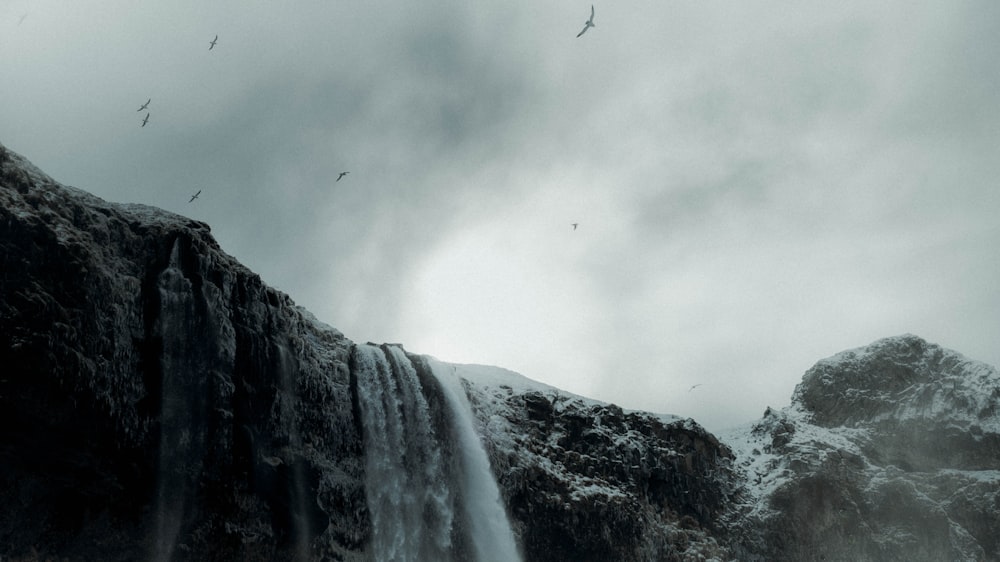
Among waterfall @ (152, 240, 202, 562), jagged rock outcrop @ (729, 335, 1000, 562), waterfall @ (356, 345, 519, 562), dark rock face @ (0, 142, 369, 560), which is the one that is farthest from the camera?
jagged rock outcrop @ (729, 335, 1000, 562)

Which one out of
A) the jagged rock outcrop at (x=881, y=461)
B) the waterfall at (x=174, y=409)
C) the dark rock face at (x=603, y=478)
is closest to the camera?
the waterfall at (x=174, y=409)

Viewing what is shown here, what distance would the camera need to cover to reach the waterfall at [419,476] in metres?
40.1

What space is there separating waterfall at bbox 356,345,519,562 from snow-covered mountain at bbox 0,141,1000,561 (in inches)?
4.6

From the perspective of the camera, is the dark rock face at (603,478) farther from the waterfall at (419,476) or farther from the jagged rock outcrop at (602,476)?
the waterfall at (419,476)

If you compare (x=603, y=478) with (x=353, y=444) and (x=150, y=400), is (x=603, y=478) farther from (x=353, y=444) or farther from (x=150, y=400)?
(x=150, y=400)

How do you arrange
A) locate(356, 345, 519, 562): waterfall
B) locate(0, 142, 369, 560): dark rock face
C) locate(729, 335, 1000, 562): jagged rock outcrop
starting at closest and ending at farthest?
locate(0, 142, 369, 560): dark rock face, locate(356, 345, 519, 562): waterfall, locate(729, 335, 1000, 562): jagged rock outcrop

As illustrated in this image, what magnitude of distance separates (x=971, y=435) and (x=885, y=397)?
20.8ft

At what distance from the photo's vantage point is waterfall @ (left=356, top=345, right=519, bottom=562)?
40.1 metres

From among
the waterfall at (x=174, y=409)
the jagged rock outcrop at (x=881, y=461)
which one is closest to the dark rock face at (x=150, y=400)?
the waterfall at (x=174, y=409)

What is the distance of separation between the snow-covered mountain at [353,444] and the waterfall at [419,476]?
12 cm

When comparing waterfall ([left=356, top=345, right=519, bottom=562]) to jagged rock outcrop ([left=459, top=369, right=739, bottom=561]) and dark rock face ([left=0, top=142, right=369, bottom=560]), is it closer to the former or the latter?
dark rock face ([left=0, top=142, right=369, bottom=560])

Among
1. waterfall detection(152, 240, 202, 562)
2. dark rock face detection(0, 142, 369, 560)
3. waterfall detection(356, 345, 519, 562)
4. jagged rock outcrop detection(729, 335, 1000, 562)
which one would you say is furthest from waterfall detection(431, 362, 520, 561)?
jagged rock outcrop detection(729, 335, 1000, 562)

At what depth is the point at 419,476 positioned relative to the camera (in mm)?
41938

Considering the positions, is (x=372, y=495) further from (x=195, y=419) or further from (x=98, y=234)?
(x=98, y=234)
